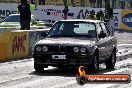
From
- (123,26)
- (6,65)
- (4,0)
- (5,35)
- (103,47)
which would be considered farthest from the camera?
(4,0)

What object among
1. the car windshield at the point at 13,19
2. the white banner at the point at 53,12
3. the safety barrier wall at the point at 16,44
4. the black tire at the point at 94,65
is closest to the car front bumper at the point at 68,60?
the black tire at the point at 94,65

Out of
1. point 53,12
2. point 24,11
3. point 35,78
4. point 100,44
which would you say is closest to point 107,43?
point 100,44

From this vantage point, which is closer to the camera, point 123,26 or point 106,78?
point 106,78

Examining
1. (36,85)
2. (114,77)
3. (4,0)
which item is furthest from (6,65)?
(4,0)

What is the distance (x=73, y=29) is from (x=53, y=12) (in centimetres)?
3337

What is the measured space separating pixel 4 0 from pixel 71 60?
138 ft

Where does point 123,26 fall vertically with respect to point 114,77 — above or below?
below

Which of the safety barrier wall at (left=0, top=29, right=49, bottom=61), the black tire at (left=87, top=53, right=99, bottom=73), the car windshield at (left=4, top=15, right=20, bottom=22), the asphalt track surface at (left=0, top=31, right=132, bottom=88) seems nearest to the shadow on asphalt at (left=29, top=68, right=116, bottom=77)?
the asphalt track surface at (left=0, top=31, right=132, bottom=88)

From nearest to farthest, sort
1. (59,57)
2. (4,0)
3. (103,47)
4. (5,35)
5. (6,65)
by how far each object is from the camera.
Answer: (59,57)
(103,47)
(6,65)
(5,35)
(4,0)

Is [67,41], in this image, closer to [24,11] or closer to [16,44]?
[16,44]

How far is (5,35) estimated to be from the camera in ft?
59.3

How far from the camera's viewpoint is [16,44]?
1861 centimetres

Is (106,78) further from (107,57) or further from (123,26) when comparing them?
(123,26)

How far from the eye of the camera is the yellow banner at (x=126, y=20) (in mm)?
45200
